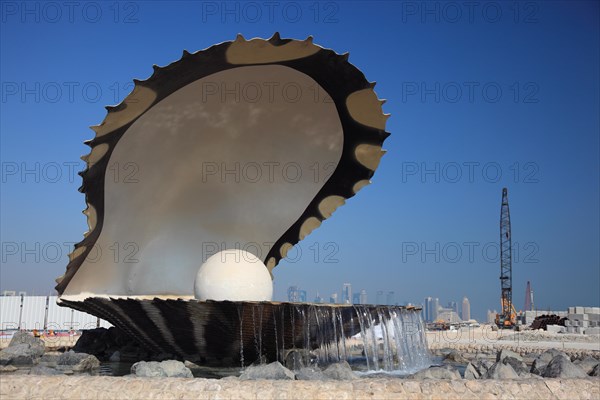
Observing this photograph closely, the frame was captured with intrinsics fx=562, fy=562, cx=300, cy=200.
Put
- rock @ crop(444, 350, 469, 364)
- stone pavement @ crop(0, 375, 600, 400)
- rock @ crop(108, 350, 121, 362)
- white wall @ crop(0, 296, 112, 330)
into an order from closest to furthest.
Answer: stone pavement @ crop(0, 375, 600, 400)
rock @ crop(108, 350, 121, 362)
rock @ crop(444, 350, 469, 364)
white wall @ crop(0, 296, 112, 330)

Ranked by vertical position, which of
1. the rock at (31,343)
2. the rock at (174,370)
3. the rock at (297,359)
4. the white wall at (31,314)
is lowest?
the white wall at (31,314)

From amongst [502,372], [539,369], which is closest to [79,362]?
[502,372]

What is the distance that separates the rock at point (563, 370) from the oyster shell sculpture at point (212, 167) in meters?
5.58

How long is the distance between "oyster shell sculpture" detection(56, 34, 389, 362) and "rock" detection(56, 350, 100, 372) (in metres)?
0.91

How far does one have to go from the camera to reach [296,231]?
50.0ft

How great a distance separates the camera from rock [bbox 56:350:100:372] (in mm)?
10859

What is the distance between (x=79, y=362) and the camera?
1117 centimetres

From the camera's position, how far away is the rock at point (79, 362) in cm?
1086

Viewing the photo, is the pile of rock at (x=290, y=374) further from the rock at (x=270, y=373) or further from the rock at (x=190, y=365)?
the rock at (x=190, y=365)

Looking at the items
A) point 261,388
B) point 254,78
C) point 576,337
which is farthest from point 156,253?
point 576,337

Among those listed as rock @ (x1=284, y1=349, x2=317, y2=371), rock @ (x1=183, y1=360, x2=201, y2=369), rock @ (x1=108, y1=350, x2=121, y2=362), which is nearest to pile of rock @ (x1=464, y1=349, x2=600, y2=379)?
rock @ (x1=284, y1=349, x2=317, y2=371)

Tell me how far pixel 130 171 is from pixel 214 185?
2.48 m

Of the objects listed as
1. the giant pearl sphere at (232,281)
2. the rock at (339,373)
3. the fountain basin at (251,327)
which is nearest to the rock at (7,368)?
the fountain basin at (251,327)

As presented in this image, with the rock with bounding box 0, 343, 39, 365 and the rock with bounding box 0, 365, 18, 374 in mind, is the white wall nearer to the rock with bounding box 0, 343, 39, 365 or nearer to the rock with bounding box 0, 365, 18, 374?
the rock with bounding box 0, 343, 39, 365
